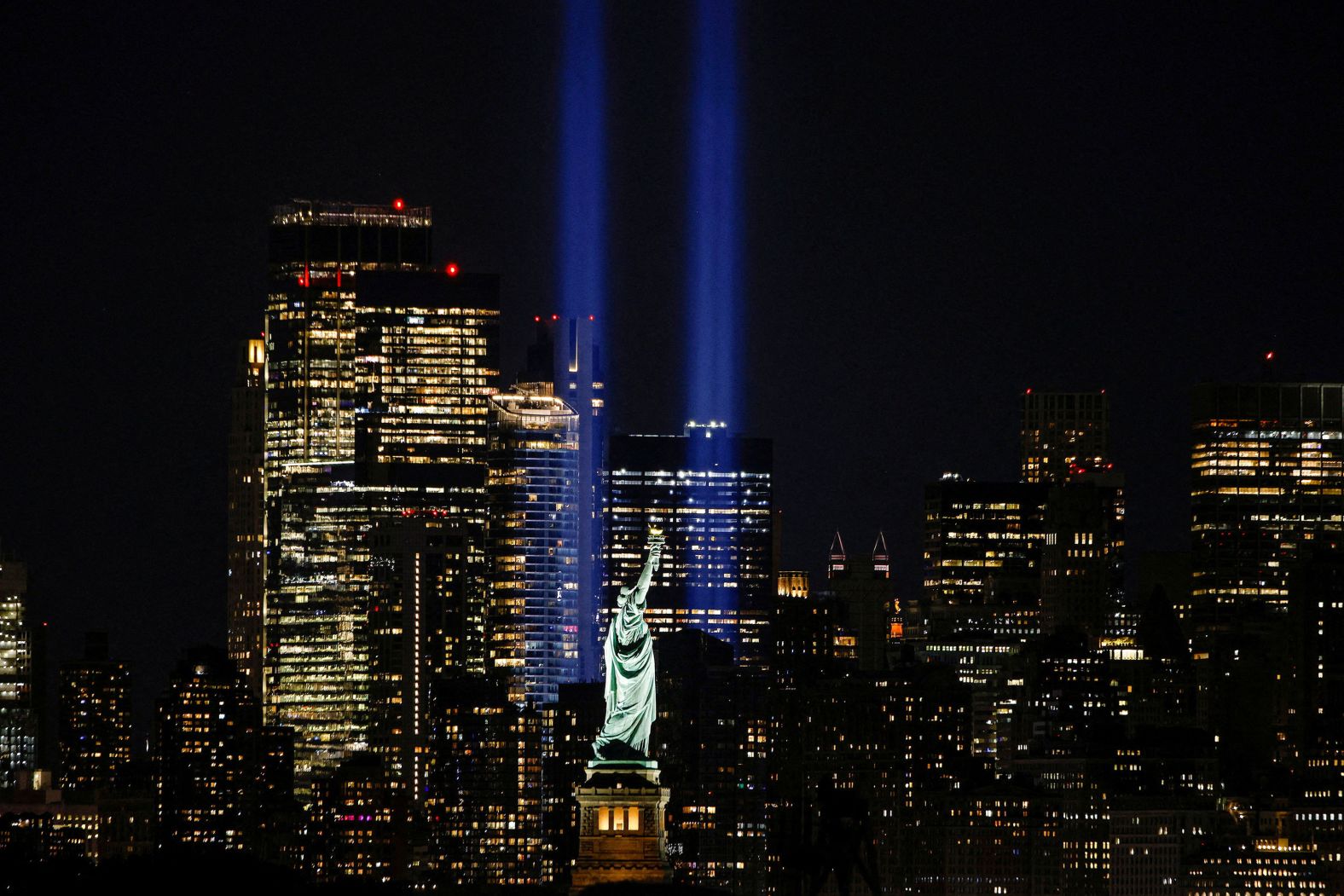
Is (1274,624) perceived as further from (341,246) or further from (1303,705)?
(341,246)

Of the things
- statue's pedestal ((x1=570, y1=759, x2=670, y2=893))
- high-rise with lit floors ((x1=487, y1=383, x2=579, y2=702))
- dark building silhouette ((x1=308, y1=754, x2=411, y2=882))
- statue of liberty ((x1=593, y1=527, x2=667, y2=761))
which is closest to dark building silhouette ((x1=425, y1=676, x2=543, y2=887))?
dark building silhouette ((x1=308, y1=754, x2=411, y2=882))

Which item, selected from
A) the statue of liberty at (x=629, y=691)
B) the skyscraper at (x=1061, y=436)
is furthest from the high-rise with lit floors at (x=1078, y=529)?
the statue of liberty at (x=629, y=691)

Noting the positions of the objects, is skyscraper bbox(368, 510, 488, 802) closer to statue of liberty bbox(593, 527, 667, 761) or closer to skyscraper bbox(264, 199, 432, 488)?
skyscraper bbox(264, 199, 432, 488)

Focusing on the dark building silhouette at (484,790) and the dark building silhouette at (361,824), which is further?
the dark building silhouette at (484,790)

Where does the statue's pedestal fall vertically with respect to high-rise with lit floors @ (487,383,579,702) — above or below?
below

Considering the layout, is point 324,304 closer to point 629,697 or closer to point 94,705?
point 94,705

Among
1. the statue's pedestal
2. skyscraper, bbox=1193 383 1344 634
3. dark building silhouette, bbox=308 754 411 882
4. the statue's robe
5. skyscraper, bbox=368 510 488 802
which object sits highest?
skyscraper, bbox=1193 383 1344 634

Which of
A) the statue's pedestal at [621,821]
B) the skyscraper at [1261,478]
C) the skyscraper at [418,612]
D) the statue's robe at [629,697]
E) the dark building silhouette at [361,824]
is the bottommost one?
the dark building silhouette at [361,824]

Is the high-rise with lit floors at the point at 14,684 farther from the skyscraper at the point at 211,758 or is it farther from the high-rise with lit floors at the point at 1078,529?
the high-rise with lit floors at the point at 1078,529
